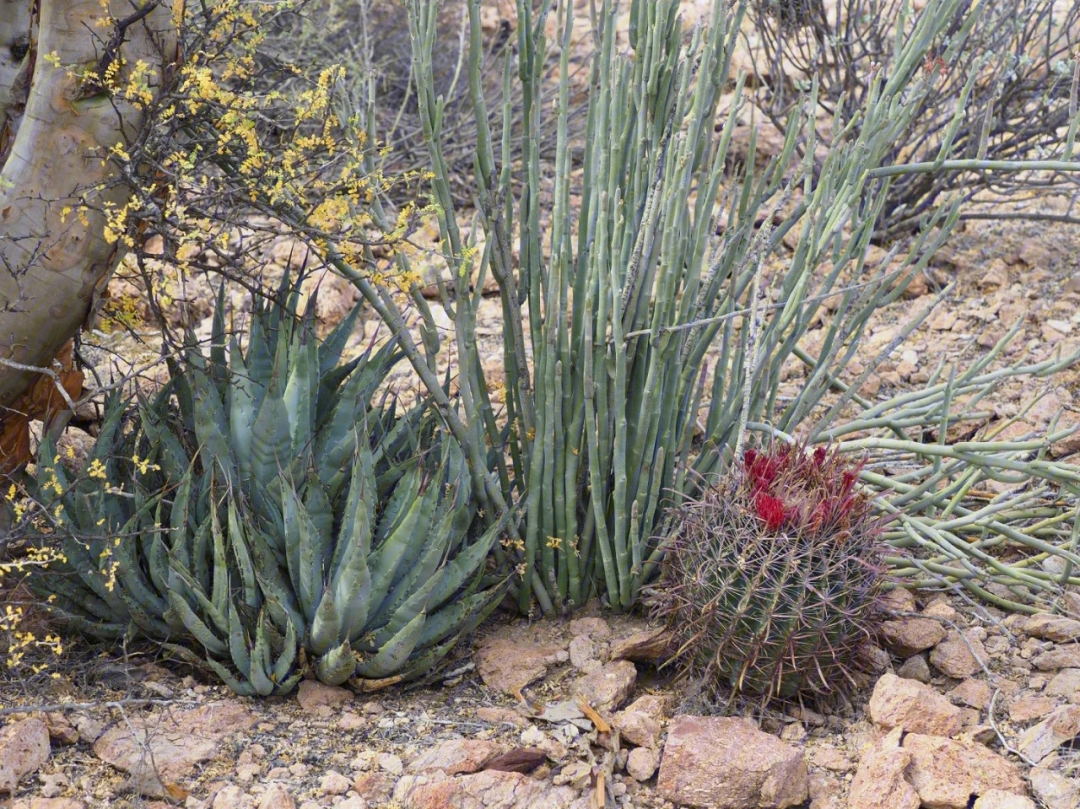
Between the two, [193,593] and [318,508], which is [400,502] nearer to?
[318,508]

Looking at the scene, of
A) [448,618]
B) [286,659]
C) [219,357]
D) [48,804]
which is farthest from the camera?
[219,357]

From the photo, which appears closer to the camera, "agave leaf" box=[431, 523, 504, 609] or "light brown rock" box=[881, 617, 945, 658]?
"agave leaf" box=[431, 523, 504, 609]

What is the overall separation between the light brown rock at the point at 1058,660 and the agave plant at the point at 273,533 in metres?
1.52

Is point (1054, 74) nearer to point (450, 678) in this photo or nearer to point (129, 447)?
point (450, 678)

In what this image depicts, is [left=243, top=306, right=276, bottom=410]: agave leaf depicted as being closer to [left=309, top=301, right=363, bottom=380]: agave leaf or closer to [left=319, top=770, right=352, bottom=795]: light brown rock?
[left=309, top=301, right=363, bottom=380]: agave leaf

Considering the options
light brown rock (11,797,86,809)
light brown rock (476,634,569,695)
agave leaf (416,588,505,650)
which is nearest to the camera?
light brown rock (11,797,86,809)

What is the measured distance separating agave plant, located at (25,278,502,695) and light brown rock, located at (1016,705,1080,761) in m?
1.41

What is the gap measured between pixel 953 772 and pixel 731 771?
51cm

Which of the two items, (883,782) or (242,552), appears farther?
(242,552)

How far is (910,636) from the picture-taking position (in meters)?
3.28

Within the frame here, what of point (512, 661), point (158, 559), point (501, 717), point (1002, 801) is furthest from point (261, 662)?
point (1002, 801)

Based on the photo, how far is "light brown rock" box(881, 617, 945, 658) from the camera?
3.27m

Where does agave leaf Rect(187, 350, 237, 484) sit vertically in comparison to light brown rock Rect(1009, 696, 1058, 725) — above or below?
above

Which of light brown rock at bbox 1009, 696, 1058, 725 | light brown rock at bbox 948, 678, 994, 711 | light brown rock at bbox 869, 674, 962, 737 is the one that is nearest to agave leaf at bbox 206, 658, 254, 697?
light brown rock at bbox 869, 674, 962, 737
